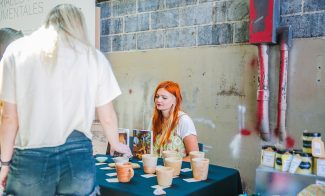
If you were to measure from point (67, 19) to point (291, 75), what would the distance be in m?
2.04

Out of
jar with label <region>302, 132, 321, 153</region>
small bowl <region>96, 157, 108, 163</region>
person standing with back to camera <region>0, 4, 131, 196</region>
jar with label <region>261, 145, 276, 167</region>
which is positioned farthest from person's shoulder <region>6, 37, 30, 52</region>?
jar with label <region>302, 132, 321, 153</region>

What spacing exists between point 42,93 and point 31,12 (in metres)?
3.02

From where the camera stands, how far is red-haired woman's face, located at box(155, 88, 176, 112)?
9.02ft

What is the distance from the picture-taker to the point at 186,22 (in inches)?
135

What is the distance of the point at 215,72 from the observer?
3268 millimetres

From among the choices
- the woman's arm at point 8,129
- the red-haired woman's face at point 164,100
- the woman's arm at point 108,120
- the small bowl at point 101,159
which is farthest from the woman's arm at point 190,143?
the woman's arm at point 8,129

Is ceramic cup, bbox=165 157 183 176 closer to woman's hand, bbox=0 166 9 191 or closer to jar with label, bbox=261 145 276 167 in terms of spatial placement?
jar with label, bbox=261 145 276 167

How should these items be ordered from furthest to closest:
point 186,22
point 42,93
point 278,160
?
1. point 186,22
2. point 278,160
3. point 42,93

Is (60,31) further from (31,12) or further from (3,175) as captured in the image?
(31,12)

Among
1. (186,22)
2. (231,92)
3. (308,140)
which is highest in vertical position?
(186,22)

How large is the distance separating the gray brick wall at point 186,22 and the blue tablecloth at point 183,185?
1.46m

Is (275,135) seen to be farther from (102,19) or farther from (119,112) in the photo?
(102,19)

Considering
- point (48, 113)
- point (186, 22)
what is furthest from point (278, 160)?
point (186, 22)

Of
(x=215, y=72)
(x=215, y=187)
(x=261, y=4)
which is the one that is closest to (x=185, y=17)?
(x=215, y=72)
